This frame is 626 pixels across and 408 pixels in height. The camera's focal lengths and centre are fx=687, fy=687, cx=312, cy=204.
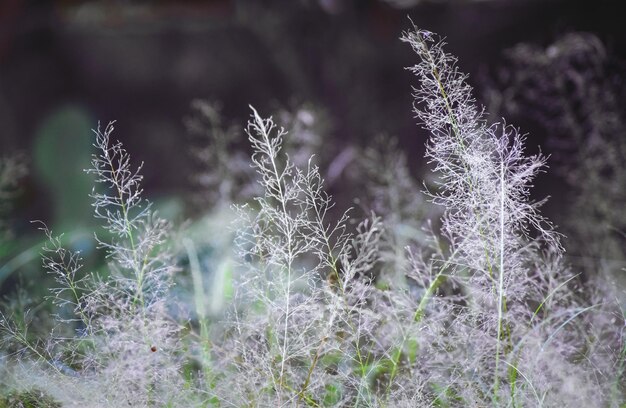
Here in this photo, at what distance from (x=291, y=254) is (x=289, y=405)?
193mm

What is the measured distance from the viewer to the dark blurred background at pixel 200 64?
2646 millimetres

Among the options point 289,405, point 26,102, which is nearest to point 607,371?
point 289,405

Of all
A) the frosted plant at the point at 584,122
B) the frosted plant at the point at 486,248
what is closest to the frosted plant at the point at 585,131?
the frosted plant at the point at 584,122

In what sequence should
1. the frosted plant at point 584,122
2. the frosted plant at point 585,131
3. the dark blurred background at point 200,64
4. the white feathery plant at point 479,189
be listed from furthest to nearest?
the dark blurred background at point 200,64 → the frosted plant at point 584,122 → the frosted plant at point 585,131 → the white feathery plant at point 479,189

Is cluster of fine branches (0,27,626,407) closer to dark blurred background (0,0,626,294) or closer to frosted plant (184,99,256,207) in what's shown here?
frosted plant (184,99,256,207)

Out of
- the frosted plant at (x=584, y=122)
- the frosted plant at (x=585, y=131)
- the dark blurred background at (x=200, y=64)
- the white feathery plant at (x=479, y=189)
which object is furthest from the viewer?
the dark blurred background at (x=200, y=64)

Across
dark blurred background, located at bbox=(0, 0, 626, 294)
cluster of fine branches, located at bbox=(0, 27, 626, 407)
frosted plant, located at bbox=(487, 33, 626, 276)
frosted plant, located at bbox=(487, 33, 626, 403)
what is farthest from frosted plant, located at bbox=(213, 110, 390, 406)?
dark blurred background, located at bbox=(0, 0, 626, 294)

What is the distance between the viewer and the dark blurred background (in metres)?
2.65

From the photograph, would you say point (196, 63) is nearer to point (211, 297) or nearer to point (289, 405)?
point (211, 297)

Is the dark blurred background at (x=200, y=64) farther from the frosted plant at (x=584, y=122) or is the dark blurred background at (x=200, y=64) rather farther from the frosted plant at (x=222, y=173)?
the frosted plant at (x=222, y=173)

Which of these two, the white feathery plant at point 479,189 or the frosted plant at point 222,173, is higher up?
the white feathery plant at point 479,189

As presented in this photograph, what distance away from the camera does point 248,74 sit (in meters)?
2.89

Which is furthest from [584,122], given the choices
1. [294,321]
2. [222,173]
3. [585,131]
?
[294,321]

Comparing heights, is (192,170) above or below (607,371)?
below
